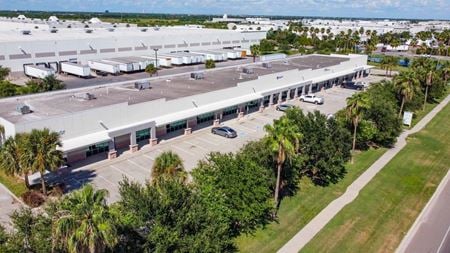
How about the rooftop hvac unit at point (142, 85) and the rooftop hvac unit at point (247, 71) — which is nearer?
the rooftop hvac unit at point (142, 85)

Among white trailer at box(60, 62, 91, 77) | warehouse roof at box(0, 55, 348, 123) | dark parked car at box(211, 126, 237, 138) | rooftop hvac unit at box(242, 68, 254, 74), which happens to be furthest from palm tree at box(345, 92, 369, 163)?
white trailer at box(60, 62, 91, 77)

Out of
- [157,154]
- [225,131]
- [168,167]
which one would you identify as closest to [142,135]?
[157,154]

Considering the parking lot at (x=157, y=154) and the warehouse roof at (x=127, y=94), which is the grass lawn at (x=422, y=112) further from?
the warehouse roof at (x=127, y=94)

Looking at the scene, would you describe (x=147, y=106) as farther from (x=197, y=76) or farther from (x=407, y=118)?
(x=407, y=118)

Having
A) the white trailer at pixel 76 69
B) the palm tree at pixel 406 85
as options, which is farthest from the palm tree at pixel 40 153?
the white trailer at pixel 76 69

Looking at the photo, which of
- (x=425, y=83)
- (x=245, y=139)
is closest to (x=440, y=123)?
(x=425, y=83)

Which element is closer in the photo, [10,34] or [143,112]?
[143,112]

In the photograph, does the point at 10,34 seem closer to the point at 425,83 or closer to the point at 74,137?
the point at 74,137
